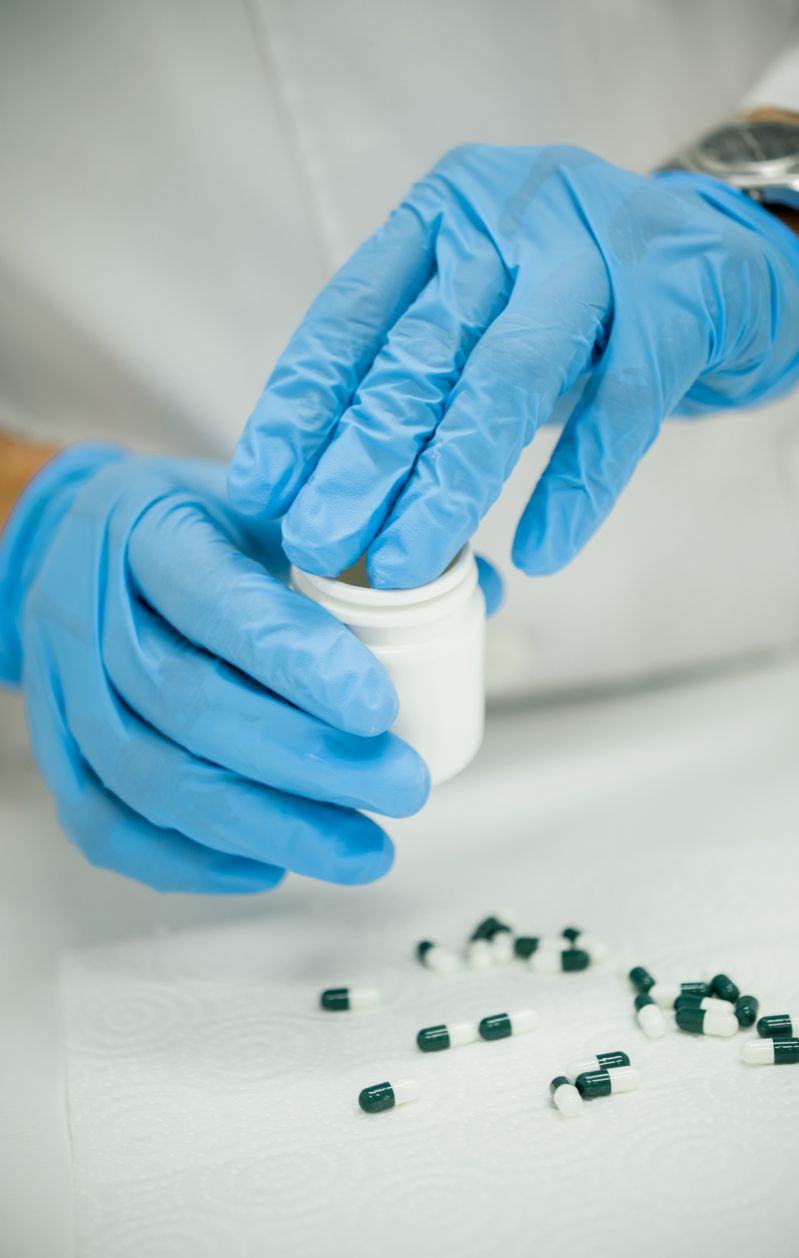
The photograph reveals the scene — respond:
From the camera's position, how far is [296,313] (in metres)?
1.16

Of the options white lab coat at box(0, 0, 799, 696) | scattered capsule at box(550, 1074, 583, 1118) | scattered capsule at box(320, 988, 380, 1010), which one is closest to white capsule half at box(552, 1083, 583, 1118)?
scattered capsule at box(550, 1074, 583, 1118)

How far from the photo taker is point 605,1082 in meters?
0.71

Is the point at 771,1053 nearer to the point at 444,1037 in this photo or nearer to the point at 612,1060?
the point at 612,1060

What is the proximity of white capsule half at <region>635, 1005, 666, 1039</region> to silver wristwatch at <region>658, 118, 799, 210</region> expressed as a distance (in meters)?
0.89

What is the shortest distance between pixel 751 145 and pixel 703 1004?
94 centimetres

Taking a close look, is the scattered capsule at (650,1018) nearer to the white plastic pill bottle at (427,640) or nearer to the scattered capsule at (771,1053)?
the scattered capsule at (771,1053)

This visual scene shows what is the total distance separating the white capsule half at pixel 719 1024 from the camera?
752 mm

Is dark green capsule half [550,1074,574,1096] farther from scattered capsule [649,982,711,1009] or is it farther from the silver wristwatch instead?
the silver wristwatch

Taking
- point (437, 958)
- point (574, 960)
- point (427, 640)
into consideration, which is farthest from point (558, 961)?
point (427, 640)

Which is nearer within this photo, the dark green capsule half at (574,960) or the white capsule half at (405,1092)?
the white capsule half at (405,1092)

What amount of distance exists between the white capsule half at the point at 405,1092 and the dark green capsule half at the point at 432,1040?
0.06m

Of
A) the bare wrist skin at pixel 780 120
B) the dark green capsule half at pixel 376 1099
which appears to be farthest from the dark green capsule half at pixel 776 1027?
the bare wrist skin at pixel 780 120

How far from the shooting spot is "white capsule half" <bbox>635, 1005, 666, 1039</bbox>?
77 centimetres

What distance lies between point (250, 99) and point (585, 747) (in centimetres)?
92
